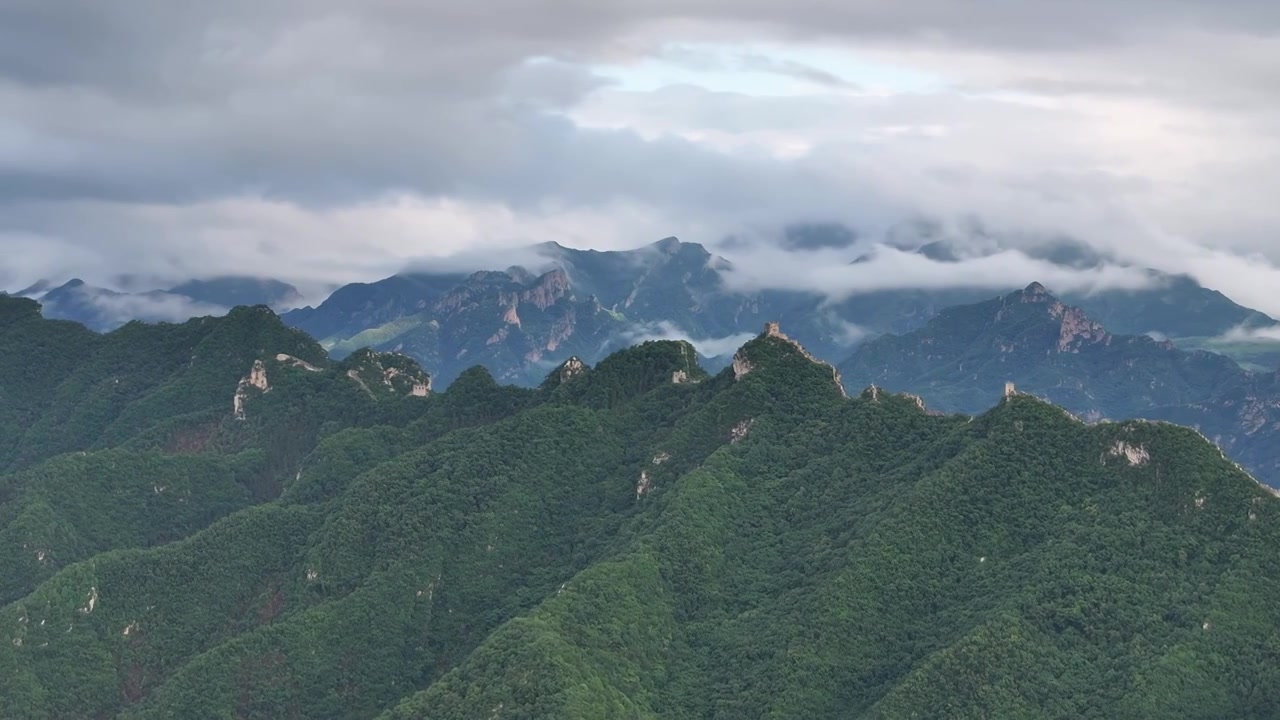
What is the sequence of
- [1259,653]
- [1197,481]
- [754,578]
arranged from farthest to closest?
1. [754,578]
2. [1197,481]
3. [1259,653]

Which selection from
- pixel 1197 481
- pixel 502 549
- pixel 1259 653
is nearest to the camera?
pixel 1259 653

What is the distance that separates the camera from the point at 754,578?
183 metres

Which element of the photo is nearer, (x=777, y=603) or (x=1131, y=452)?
(x=1131, y=452)

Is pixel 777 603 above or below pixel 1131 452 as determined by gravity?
below

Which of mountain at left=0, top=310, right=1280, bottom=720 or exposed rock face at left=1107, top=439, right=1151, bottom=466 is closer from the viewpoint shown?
mountain at left=0, top=310, right=1280, bottom=720

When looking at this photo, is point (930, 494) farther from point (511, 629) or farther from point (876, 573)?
point (511, 629)

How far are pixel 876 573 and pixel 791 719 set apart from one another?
58.6 ft

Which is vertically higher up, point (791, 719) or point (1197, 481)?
point (1197, 481)

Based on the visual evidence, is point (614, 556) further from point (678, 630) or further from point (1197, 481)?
point (1197, 481)

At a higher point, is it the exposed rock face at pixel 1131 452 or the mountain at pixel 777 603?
the exposed rock face at pixel 1131 452

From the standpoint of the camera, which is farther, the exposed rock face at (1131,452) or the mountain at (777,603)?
the exposed rock face at (1131,452)

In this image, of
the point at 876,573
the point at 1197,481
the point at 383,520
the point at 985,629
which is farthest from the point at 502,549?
the point at 1197,481

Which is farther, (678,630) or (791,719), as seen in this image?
(678,630)

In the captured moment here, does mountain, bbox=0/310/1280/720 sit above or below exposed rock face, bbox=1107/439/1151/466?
below
